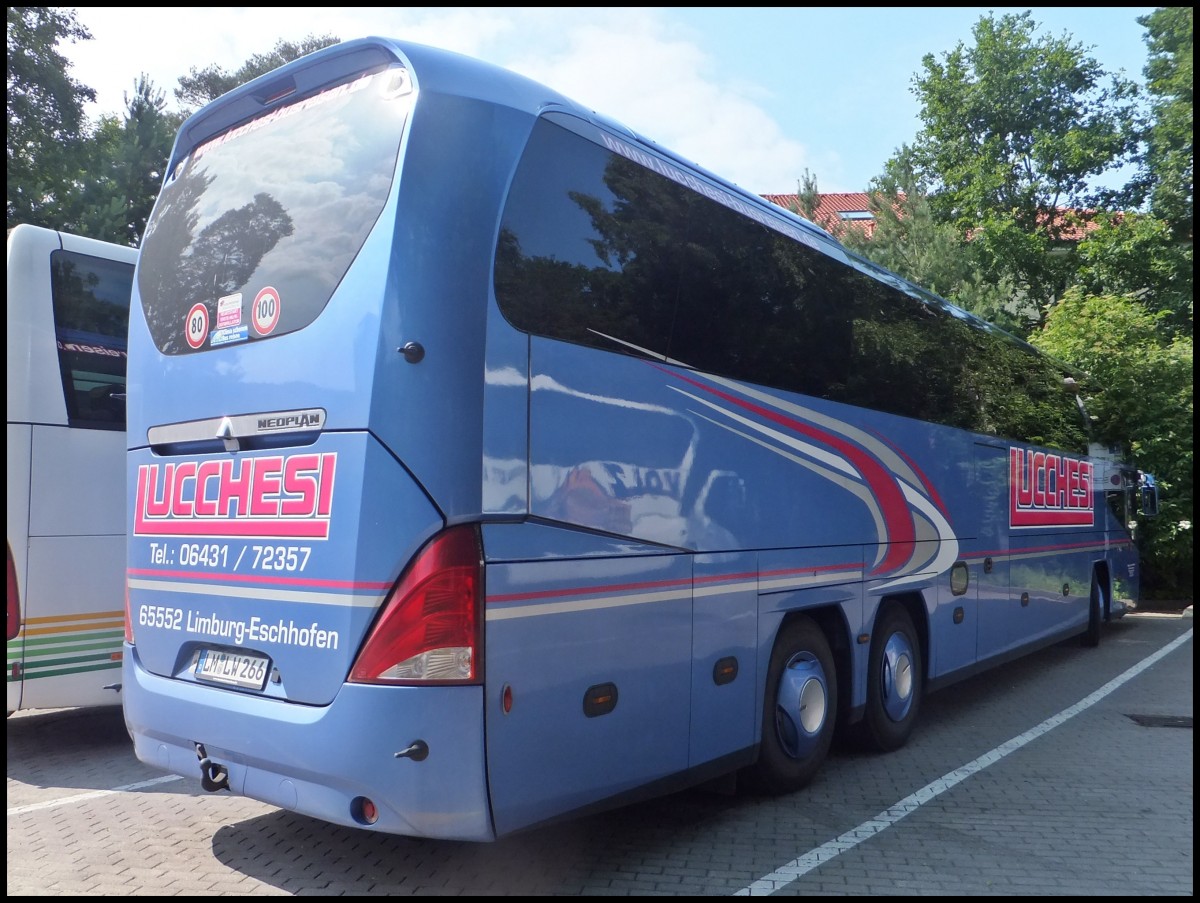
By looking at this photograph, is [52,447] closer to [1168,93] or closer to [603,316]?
[603,316]

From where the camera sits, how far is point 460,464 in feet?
13.3

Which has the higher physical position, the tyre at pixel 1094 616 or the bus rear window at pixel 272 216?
the bus rear window at pixel 272 216

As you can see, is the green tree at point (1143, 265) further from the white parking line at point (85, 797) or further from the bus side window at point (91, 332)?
the white parking line at point (85, 797)

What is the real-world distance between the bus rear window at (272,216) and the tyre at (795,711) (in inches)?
135

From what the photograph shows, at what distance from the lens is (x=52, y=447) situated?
7031 millimetres

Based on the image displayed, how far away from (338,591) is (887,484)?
462 centimetres

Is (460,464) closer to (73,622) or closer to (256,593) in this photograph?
(256,593)

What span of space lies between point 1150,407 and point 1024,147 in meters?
13.7

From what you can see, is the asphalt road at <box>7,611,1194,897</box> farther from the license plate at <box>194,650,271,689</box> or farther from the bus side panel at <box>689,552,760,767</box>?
the license plate at <box>194,650,271,689</box>

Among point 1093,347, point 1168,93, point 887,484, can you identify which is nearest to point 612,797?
point 887,484

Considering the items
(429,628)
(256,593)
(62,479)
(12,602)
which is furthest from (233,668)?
(62,479)

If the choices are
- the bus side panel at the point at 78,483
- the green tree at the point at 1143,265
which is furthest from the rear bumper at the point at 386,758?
the green tree at the point at 1143,265

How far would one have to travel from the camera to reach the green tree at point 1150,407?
59.4 ft

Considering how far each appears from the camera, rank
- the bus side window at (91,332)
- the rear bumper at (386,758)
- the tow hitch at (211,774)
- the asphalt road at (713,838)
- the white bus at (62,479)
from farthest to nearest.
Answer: the bus side window at (91,332)
the white bus at (62,479)
the asphalt road at (713,838)
the tow hitch at (211,774)
the rear bumper at (386,758)
